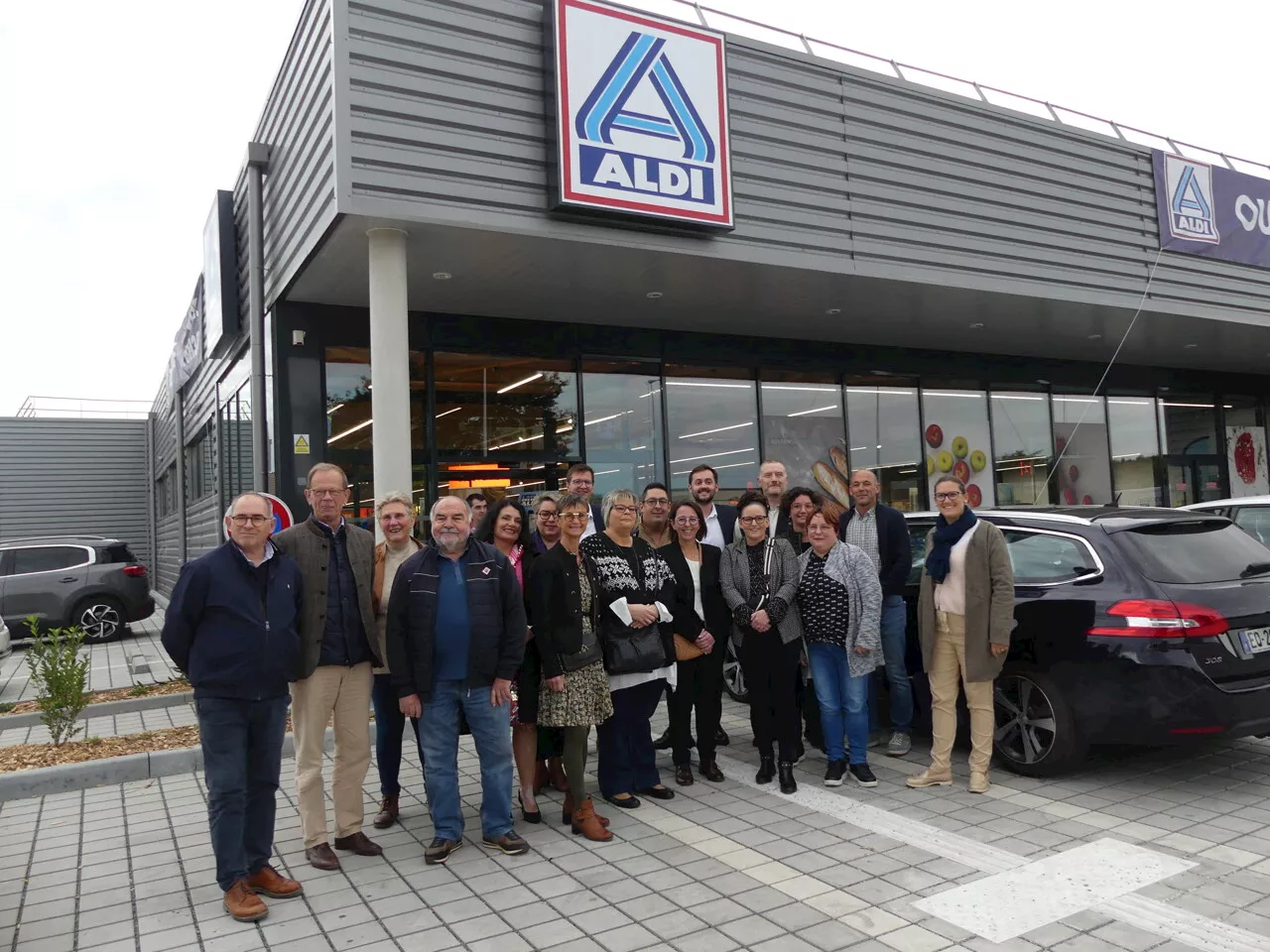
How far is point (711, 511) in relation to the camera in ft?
22.2

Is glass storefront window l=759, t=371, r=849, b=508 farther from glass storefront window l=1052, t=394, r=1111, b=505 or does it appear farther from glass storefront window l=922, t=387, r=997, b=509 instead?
glass storefront window l=1052, t=394, r=1111, b=505

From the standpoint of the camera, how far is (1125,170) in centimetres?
1210

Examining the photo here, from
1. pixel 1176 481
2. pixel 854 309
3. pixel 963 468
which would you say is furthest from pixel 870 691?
pixel 1176 481

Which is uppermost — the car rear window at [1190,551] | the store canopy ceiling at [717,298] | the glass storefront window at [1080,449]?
the store canopy ceiling at [717,298]

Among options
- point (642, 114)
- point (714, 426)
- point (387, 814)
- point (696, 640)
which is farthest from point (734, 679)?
point (642, 114)

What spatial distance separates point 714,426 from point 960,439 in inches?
188

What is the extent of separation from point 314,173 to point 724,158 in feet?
12.2

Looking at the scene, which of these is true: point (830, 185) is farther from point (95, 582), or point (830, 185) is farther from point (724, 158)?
point (95, 582)

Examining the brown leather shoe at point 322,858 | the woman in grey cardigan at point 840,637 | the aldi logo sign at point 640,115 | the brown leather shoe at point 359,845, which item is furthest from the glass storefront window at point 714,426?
the brown leather shoe at point 322,858

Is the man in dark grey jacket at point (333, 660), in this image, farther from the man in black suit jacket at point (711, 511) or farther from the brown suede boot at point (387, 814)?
the man in black suit jacket at point (711, 511)

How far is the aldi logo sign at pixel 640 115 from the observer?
7824mm

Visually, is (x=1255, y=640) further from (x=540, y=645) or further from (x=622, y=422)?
(x=622, y=422)

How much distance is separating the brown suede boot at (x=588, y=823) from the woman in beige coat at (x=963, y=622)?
192 cm

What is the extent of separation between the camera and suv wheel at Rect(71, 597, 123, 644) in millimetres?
13977
